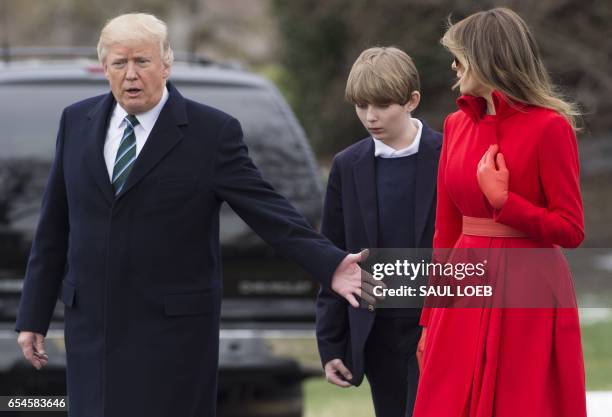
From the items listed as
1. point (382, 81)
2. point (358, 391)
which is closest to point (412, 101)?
point (382, 81)

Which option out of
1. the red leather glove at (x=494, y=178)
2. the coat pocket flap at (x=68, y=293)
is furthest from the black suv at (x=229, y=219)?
the red leather glove at (x=494, y=178)

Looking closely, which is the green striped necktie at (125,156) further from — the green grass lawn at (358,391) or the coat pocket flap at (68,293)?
the green grass lawn at (358,391)

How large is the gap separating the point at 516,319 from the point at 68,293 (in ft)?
5.06

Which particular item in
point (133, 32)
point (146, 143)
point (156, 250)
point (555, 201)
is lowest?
point (156, 250)

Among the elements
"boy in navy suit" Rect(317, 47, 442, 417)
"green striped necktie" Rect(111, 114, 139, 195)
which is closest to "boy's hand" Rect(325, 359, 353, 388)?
"boy in navy suit" Rect(317, 47, 442, 417)

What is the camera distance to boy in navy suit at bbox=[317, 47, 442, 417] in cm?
498

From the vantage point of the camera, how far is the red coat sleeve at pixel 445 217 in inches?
181

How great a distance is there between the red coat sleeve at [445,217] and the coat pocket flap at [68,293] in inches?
47.2

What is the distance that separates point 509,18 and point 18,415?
2990mm

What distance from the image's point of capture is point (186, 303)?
4766 millimetres

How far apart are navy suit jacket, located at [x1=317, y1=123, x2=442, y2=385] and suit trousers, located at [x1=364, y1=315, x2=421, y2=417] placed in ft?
0.19

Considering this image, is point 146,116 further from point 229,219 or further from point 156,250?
point 229,219

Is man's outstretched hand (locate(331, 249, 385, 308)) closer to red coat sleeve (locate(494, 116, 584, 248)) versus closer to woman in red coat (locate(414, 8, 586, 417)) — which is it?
woman in red coat (locate(414, 8, 586, 417))

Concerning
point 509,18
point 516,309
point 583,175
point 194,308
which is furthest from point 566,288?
point 583,175
